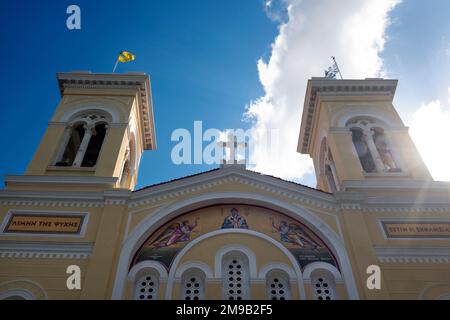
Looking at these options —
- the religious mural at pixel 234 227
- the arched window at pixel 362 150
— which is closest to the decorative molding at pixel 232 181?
the religious mural at pixel 234 227

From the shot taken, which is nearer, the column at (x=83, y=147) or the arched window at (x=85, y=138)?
the column at (x=83, y=147)

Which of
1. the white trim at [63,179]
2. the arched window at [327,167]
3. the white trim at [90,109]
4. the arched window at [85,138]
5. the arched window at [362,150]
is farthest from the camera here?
the arched window at [327,167]

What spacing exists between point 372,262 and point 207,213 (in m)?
5.07

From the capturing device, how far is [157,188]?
551 inches

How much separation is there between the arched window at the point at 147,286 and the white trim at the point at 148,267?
0.51 feet

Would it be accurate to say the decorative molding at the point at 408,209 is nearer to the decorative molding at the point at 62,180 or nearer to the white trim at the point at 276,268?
the white trim at the point at 276,268

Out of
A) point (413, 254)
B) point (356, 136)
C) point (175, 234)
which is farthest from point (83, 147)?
point (413, 254)

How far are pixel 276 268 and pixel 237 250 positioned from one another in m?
1.23

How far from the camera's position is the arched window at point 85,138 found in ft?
56.4

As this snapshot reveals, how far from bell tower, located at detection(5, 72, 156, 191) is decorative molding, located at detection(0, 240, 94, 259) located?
292cm

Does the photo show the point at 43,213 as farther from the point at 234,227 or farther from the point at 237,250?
the point at 237,250
